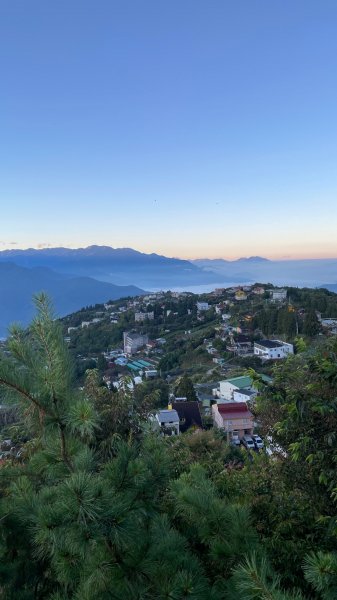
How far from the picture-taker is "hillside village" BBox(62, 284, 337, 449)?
16.7 meters

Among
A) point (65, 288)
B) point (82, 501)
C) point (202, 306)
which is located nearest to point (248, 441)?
point (82, 501)

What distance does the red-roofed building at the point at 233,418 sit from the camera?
16.0 meters

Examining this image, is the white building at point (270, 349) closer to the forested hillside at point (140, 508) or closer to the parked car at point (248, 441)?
the parked car at point (248, 441)

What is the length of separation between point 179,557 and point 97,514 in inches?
24.1

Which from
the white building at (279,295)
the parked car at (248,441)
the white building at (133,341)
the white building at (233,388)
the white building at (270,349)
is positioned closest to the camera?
the parked car at (248,441)

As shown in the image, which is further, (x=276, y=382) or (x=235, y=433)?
(x=235, y=433)

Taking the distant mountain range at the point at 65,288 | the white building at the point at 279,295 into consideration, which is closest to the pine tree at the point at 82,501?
the white building at the point at 279,295

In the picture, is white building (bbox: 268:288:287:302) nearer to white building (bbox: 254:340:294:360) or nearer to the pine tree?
white building (bbox: 254:340:294:360)

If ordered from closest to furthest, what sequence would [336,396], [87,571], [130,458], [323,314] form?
[87,571]
[130,458]
[336,396]
[323,314]

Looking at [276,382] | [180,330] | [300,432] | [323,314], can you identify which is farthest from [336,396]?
[180,330]

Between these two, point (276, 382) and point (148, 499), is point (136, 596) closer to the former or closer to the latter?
point (148, 499)

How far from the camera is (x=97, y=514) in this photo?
97 cm

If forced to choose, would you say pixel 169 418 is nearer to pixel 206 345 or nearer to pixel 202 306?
pixel 206 345

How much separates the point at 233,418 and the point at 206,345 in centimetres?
1796
